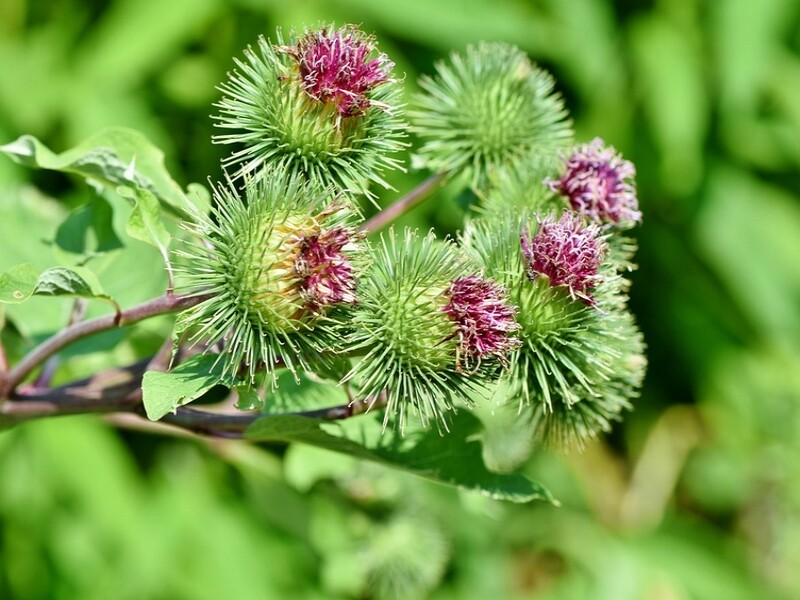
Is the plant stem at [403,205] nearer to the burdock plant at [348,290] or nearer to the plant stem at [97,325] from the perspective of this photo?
the burdock plant at [348,290]

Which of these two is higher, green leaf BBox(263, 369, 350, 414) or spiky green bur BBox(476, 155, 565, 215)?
spiky green bur BBox(476, 155, 565, 215)

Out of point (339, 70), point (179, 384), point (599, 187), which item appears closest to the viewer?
point (179, 384)

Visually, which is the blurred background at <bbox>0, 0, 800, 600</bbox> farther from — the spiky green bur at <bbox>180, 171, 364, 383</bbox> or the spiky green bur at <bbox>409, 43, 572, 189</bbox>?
the spiky green bur at <bbox>180, 171, 364, 383</bbox>

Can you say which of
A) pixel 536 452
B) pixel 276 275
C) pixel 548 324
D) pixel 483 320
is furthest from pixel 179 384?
pixel 536 452

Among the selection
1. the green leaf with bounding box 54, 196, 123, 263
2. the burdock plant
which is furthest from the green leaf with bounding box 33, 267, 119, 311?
the green leaf with bounding box 54, 196, 123, 263

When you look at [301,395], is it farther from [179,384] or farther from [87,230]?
[87,230]

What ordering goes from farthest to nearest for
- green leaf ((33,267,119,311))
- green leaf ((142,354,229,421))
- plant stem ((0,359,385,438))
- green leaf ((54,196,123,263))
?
green leaf ((54,196,123,263)), plant stem ((0,359,385,438)), green leaf ((33,267,119,311)), green leaf ((142,354,229,421))
